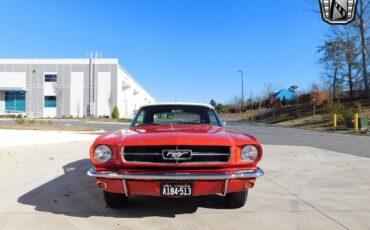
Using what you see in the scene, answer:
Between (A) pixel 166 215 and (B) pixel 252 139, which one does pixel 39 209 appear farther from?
(B) pixel 252 139

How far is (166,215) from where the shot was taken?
4520 millimetres

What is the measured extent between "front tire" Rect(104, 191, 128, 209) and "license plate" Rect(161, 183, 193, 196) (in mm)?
897

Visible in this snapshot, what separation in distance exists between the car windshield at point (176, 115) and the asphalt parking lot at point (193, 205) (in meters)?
1.30

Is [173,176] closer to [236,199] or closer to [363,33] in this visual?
[236,199]

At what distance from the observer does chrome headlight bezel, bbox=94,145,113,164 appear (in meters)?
4.26

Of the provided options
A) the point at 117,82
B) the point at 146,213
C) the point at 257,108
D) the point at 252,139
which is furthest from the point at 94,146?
the point at 257,108

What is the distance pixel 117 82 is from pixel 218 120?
52569mm

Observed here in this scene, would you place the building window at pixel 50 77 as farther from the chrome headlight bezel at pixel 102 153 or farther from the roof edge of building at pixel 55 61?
the chrome headlight bezel at pixel 102 153

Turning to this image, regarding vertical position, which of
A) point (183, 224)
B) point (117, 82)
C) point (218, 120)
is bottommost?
point (183, 224)

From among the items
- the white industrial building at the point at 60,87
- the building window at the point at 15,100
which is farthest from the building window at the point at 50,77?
the building window at the point at 15,100

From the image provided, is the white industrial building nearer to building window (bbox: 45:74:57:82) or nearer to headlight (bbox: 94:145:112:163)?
building window (bbox: 45:74:57:82)

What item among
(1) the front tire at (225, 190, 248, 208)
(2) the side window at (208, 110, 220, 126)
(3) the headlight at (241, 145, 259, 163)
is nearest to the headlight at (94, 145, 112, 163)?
(3) the headlight at (241, 145, 259, 163)

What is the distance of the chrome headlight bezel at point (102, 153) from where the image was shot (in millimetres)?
4262
